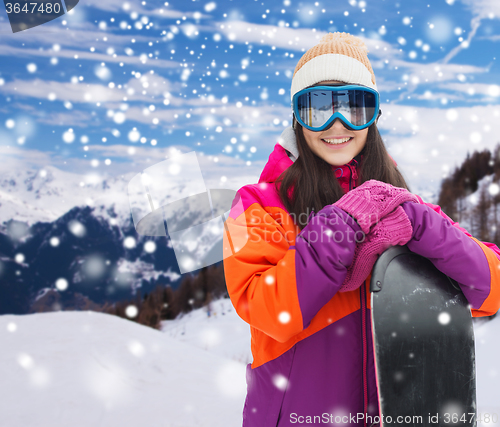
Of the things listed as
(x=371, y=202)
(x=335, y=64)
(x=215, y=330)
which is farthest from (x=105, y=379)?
(x=215, y=330)

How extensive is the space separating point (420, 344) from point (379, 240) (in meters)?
0.45

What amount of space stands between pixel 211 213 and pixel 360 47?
1454mm

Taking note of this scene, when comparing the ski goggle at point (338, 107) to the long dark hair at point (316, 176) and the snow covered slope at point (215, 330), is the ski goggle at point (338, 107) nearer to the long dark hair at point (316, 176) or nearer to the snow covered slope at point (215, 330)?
the long dark hair at point (316, 176)

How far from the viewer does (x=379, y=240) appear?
1129 mm

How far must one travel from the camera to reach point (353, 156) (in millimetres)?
1497

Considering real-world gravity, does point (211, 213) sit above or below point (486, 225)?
above

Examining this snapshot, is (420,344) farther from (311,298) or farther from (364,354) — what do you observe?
(311,298)

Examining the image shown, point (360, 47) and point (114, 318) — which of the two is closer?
point (360, 47)

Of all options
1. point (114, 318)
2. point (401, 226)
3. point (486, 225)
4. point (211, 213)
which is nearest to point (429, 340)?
point (401, 226)

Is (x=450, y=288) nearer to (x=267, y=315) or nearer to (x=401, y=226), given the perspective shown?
→ (x=401, y=226)

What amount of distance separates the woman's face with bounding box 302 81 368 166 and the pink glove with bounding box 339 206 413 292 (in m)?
0.40

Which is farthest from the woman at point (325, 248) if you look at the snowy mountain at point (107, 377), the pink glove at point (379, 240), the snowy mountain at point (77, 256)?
the snowy mountain at point (77, 256)

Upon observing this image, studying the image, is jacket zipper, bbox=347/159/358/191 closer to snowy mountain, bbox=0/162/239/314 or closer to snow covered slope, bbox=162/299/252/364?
snow covered slope, bbox=162/299/252/364

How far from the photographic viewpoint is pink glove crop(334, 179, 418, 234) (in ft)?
3.66
